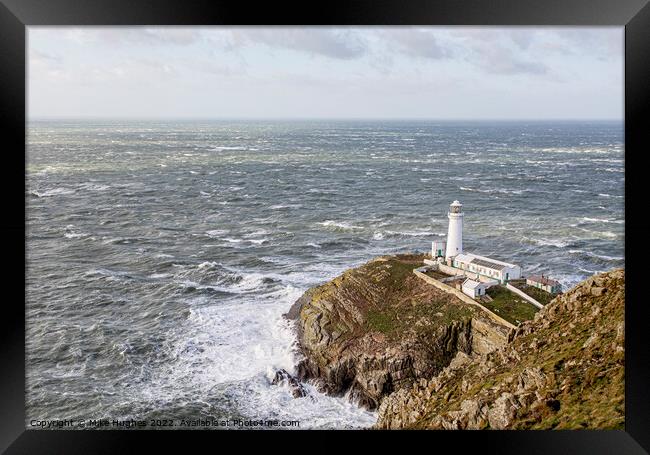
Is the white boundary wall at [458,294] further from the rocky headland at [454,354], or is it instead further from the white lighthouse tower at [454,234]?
the white lighthouse tower at [454,234]

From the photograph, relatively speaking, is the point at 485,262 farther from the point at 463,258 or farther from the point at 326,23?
the point at 326,23

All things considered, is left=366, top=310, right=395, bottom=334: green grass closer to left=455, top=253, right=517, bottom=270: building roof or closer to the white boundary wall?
the white boundary wall

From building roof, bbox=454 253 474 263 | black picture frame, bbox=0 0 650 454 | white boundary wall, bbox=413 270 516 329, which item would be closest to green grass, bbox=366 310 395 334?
white boundary wall, bbox=413 270 516 329

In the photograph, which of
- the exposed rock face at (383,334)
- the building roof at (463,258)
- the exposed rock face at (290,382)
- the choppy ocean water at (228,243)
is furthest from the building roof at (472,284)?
the exposed rock face at (290,382)

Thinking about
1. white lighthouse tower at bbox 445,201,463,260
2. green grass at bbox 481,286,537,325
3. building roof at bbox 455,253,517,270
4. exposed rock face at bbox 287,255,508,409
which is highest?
white lighthouse tower at bbox 445,201,463,260

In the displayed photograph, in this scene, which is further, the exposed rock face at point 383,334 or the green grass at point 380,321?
the green grass at point 380,321

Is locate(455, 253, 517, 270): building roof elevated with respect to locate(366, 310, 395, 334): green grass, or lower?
elevated
